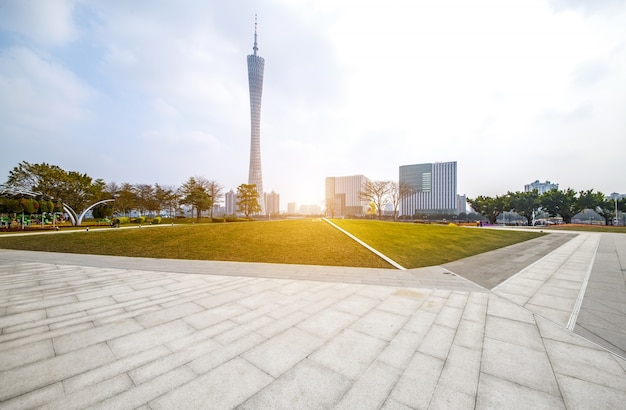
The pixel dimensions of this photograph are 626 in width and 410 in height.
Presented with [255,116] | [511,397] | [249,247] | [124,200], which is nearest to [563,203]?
[249,247]

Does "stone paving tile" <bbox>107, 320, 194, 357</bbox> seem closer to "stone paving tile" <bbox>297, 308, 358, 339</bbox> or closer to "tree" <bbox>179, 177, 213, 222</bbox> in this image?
"stone paving tile" <bbox>297, 308, 358, 339</bbox>

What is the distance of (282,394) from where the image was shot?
7.91 ft

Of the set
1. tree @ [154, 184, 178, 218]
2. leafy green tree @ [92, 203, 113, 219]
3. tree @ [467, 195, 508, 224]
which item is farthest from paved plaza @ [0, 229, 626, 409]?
tree @ [467, 195, 508, 224]

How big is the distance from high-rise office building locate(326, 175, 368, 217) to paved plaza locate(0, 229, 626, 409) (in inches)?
4958

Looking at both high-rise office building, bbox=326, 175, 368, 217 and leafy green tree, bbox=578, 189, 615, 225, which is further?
high-rise office building, bbox=326, 175, 368, 217

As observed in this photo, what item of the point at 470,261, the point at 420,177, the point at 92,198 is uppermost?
the point at 420,177

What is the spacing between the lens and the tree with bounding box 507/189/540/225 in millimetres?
47184

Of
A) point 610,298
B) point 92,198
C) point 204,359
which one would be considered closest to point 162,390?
point 204,359

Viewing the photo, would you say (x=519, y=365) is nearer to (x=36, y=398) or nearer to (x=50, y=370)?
(x=36, y=398)

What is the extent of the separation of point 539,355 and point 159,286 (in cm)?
807

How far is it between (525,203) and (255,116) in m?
79.7

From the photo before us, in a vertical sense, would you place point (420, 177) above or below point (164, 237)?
above

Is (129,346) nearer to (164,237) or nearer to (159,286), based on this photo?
(159,286)

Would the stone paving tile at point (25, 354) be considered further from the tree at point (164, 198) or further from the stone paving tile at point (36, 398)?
the tree at point (164, 198)
